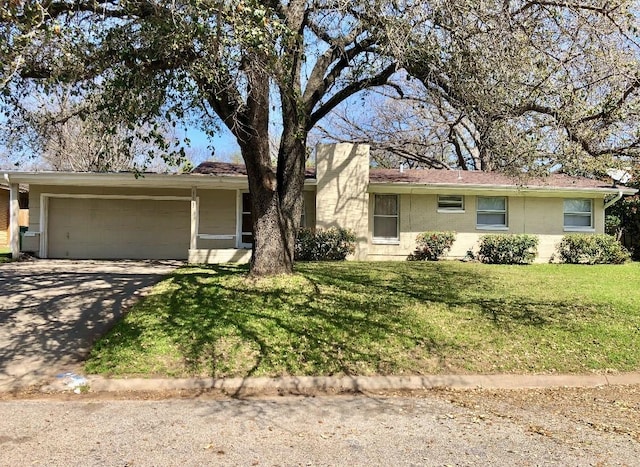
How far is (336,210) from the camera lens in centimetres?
1614

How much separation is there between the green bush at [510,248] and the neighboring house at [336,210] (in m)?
0.82

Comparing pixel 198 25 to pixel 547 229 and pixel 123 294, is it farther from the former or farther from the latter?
pixel 547 229

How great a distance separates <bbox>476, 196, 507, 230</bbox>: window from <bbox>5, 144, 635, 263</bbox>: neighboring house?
35mm

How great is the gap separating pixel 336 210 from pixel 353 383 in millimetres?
10515

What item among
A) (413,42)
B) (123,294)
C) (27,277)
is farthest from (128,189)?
(413,42)

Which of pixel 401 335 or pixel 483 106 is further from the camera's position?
pixel 483 106

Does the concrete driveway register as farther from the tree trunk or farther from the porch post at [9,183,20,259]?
the tree trunk

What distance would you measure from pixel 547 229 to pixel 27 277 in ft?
51.7

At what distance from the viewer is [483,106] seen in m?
9.11

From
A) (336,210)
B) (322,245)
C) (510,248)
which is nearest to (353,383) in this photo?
(322,245)

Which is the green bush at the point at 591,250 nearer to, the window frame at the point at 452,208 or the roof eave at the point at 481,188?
the roof eave at the point at 481,188

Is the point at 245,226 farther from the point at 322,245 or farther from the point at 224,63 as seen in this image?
the point at 224,63

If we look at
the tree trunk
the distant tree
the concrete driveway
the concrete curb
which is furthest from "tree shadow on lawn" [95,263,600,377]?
the distant tree

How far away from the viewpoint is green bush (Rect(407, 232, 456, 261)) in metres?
16.3
